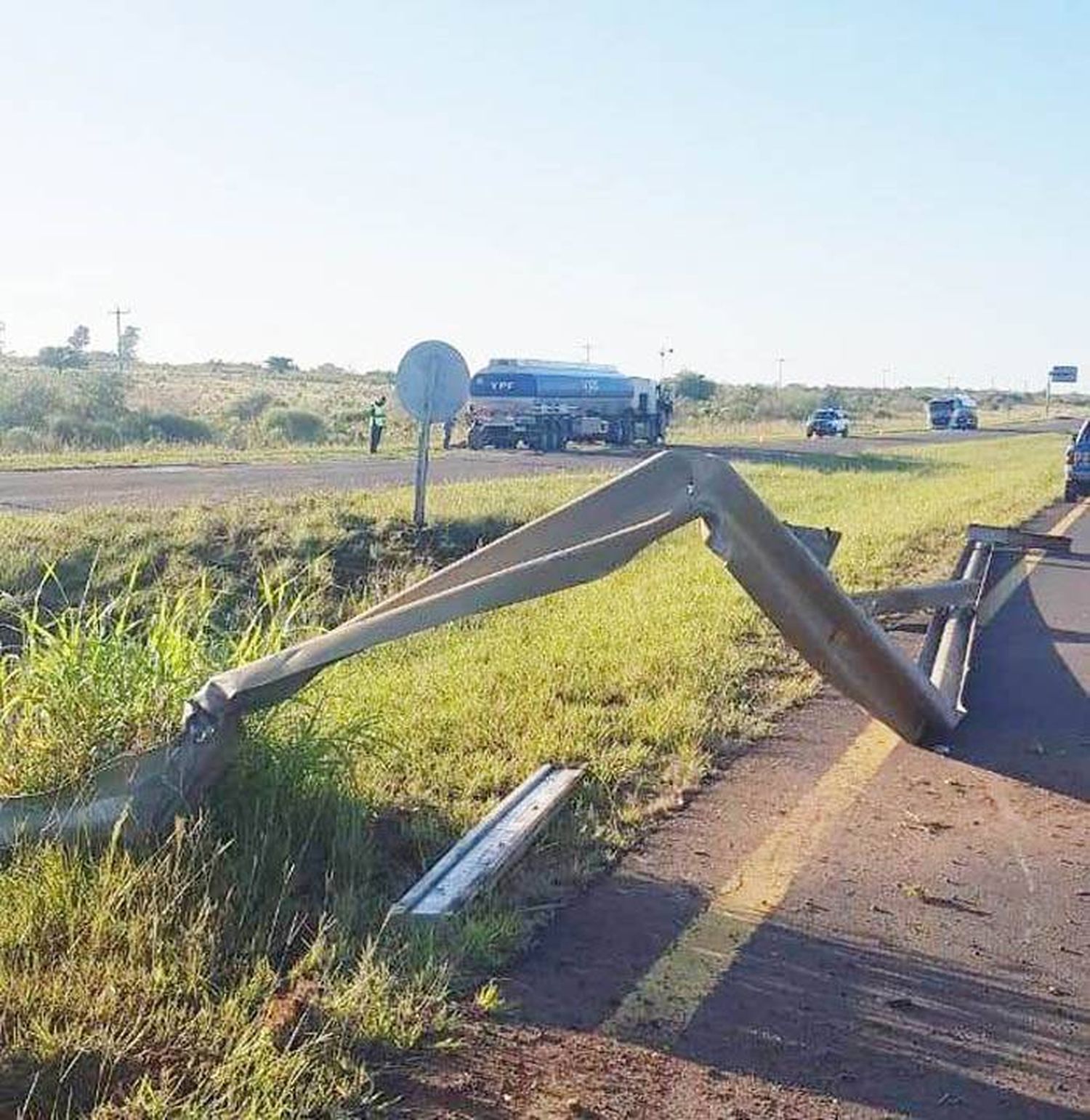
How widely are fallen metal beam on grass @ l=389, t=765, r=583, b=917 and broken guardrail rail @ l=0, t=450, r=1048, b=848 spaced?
0.76 meters

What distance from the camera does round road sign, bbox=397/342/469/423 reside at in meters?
14.8

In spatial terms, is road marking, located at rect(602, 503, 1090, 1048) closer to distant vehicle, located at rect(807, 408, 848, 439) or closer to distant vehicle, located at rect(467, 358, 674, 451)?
distant vehicle, located at rect(467, 358, 674, 451)

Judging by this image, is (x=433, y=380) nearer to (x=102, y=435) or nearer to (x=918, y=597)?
(x=918, y=597)

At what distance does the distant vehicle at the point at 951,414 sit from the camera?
278 ft

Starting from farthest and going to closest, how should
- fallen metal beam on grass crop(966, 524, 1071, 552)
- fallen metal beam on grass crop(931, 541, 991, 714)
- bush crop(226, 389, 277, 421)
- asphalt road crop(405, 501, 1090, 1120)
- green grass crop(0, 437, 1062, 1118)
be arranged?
bush crop(226, 389, 277, 421) < fallen metal beam on grass crop(966, 524, 1071, 552) < fallen metal beam on grass crop(931, 541, 991, 714) < asphalt road crop(405, 501, 1090, 1120) < green grass crop(0, 437, 1062, 1118)

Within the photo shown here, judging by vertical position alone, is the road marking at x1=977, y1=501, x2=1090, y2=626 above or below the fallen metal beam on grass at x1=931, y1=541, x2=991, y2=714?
below

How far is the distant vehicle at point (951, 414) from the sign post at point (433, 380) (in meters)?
74.0

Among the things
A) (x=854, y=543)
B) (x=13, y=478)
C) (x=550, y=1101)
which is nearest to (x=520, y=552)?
(x=550, y=1101)

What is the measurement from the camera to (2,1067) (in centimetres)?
340

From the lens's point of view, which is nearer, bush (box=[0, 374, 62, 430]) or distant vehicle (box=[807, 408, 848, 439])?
bush (box=[0, 374, 62, 430])

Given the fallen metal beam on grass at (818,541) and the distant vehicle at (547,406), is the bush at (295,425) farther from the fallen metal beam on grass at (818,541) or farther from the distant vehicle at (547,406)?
the fallen metal beam on grass at (818,541)

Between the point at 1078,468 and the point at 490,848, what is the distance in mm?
23694

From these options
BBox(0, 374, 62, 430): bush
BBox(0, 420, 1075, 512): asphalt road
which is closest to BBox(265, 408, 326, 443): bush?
BBox(0, 374, 62, 430): bush

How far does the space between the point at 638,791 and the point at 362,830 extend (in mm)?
1462
